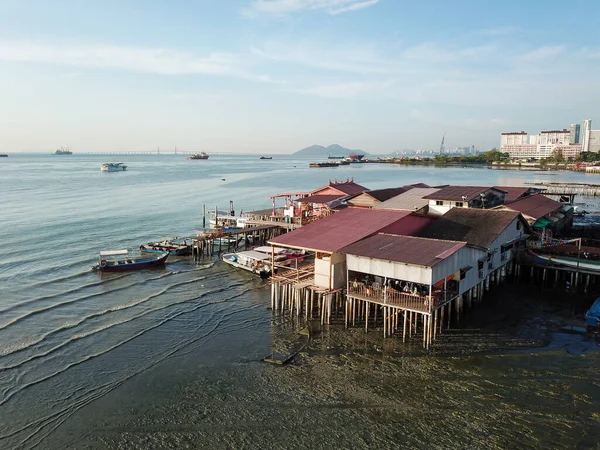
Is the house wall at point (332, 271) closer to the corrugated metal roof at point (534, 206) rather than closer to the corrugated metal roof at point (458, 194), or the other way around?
the corrugated metal roof at point (458, 194)

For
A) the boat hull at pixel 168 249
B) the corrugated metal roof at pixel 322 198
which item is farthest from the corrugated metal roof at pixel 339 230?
the boat hull at pixel 168 249

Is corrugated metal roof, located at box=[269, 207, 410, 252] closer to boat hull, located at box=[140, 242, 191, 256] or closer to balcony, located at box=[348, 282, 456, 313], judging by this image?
balcony, located at box=[348, 282, 456, 313]

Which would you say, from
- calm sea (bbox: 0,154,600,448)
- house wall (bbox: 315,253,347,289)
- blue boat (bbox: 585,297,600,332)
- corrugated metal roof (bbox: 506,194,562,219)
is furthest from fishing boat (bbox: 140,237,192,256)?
blue boat (bbox: 585,297,600,332)

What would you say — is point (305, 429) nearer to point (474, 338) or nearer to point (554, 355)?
point (474, 338)

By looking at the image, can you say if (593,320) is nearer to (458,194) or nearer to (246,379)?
(458,194)

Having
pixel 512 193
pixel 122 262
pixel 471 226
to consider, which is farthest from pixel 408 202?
pixel 122 262

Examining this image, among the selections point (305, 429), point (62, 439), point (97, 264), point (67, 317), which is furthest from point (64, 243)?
point (305, 429)
